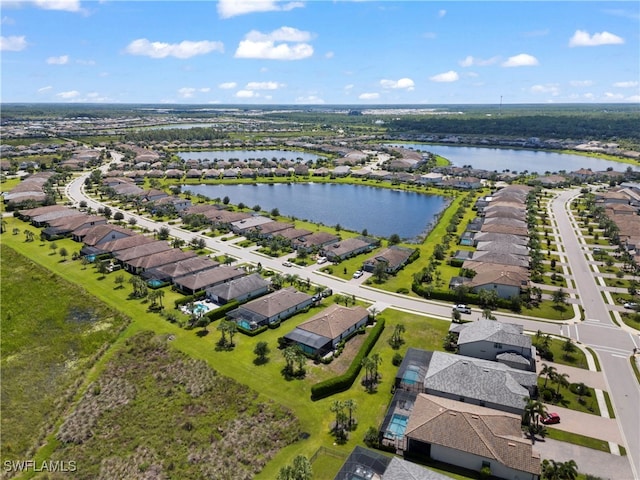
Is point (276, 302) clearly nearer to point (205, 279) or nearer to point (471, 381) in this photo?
point (205, 279)

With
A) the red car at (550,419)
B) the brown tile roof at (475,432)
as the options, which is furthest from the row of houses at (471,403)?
the red car at (550,419)

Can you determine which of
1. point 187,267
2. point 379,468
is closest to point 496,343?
point 379,468

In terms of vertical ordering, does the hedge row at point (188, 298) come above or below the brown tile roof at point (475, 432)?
below

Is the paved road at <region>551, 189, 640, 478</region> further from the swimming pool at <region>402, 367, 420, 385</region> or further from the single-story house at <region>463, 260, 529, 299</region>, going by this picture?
the swimming pool at <region>402, 367, 420, 385</region>

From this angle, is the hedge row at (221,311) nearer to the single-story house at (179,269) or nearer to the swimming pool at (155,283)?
the single-story house at (179,269)

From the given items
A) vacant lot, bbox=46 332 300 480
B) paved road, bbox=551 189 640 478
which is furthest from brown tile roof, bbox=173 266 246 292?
paved road, bbox=551 189 640 478
